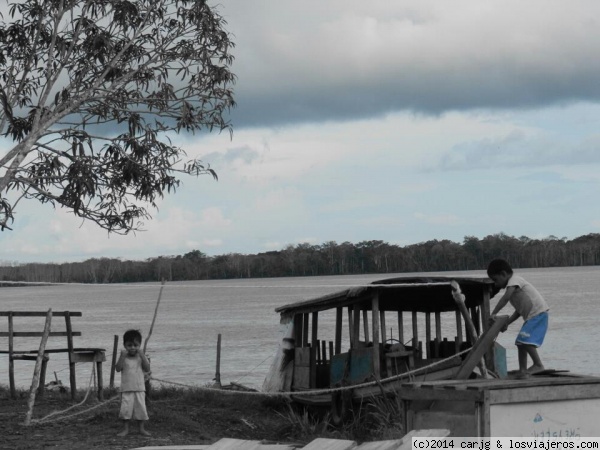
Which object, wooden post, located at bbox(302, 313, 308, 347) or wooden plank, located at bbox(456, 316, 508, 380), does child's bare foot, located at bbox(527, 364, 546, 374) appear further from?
wooden post, located at bbox(302, 313, 308, 347)

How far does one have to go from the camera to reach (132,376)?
11812mm

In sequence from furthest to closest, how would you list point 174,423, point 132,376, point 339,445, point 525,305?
point 174,423, point 132,376, point 525,305, point 339,445

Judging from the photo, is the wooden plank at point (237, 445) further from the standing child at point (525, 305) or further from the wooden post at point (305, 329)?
the wooden post at point (305, 329)

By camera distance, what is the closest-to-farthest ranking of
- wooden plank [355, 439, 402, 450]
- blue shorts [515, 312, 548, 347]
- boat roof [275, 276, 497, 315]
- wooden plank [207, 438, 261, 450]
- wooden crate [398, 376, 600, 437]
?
wooden plank [355, 439, 402, 450] < wooden plank [207, 438, 261, 450] < wooden crate [398, 376, 600, 437] < blue shorts [515, 312, 548, 347] < boat roof [275, 276, 497, 315]

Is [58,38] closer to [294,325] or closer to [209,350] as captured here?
[294,325]

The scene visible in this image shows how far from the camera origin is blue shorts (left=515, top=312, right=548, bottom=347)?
9.73m

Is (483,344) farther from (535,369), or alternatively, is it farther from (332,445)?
(332,445)

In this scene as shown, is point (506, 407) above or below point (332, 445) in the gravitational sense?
below

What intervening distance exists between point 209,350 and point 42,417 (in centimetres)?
2980

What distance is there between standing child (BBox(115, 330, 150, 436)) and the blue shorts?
14.7 ft

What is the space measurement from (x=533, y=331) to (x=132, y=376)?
4821 mm

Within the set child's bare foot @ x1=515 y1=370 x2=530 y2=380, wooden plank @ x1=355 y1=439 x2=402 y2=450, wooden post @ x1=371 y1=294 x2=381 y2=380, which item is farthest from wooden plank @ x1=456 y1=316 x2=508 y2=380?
wooden post @ x1=371 y1=294 x2=381 y2=380

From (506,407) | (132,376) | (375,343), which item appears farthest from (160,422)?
(506,407)

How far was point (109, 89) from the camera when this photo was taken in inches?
625
